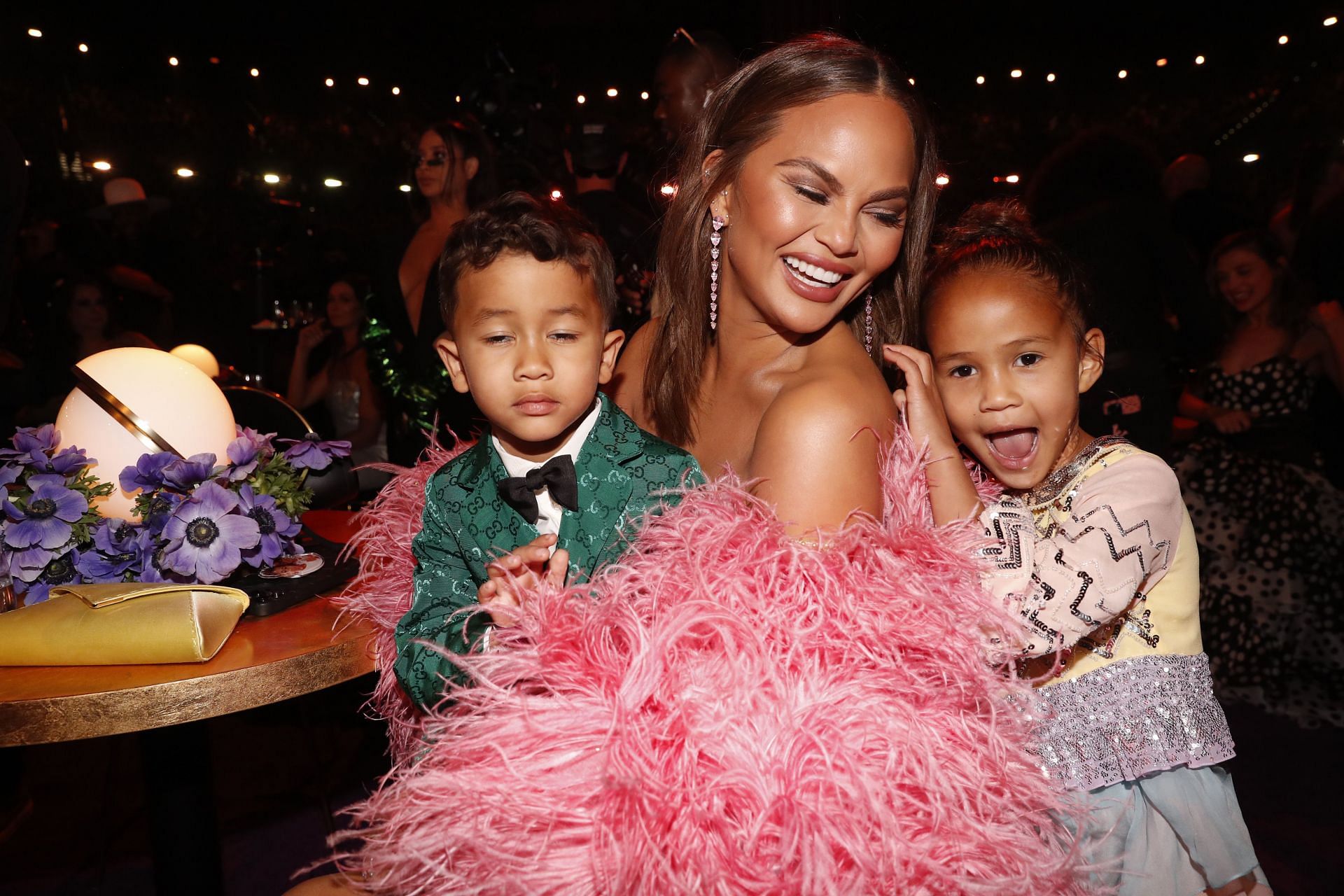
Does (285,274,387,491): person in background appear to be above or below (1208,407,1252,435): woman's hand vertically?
above

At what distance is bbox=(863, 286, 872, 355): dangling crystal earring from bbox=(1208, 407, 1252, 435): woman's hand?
116 inches

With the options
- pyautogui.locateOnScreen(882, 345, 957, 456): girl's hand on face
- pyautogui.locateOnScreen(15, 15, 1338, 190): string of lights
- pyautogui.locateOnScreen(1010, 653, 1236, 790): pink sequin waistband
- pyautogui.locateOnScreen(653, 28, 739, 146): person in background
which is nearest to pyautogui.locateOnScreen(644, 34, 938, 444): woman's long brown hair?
pyautogui.locateOnScreen(882, 345, 957, 456): girl's hand on face

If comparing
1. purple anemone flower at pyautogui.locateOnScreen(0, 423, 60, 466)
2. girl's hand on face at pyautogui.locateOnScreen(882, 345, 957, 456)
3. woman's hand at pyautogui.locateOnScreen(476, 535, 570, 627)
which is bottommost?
woman's hand at pyautogui.locateOnScreen(476, 535, 570, 627)

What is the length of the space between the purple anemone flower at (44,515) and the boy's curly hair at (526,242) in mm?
821

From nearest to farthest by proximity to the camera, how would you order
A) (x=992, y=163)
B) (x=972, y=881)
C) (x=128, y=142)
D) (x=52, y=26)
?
(x=972, y=881)
(x=52, y=26)
(x=128, y=142)
(x=992, y=163)

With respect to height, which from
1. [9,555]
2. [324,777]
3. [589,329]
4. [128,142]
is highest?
[128,142]

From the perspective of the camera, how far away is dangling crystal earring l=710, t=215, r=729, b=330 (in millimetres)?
1603

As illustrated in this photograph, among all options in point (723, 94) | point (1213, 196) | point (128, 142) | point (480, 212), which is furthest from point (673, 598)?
point (128, 142)

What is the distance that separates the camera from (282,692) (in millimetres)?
1401

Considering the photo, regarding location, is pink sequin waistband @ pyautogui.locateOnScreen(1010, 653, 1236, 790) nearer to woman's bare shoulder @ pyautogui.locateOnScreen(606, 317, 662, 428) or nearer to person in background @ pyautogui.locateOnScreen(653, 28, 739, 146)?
woman's bare shoulder @ pyautogui.locateOnScreen(606, 317, 662, 428)

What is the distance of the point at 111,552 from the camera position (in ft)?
5.33

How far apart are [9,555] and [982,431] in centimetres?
182

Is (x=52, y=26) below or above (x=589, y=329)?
above

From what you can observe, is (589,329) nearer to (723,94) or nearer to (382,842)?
(723,94)
